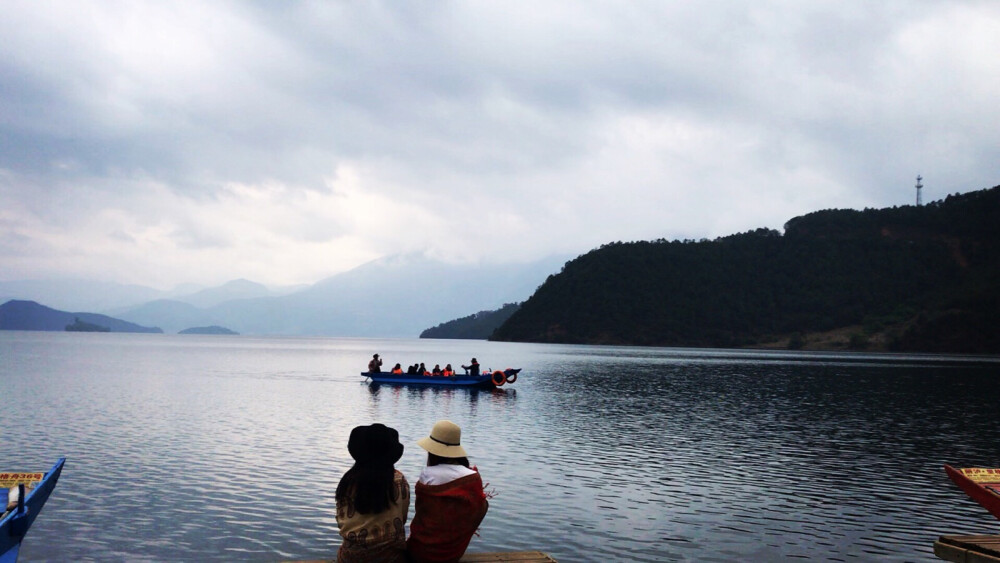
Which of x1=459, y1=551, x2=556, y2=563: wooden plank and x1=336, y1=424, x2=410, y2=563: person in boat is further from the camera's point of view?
x1=459, y1=551, x2=556, y2=563: wooden plank

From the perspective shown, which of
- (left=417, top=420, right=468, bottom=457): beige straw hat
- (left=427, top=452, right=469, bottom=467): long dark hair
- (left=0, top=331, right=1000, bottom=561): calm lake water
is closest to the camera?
(left=417, top=420, right=468, bottom=457): beige straw hat

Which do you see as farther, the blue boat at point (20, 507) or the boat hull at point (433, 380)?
the boat hull at point (433, 380)

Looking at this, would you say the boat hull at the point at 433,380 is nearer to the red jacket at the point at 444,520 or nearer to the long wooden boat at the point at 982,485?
the long wooden boat at the point at 982,485

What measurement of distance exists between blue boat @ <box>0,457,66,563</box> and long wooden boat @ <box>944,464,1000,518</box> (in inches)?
650

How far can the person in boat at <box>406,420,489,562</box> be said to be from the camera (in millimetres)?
9375

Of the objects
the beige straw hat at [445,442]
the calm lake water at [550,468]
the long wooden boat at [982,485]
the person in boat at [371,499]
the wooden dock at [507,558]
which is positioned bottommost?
the calm lake water at [550,468]

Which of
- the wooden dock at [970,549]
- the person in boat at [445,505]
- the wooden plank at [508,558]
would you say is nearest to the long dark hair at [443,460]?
the person in boat at [445,505]

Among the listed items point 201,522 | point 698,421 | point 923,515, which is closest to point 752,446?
point 698,421

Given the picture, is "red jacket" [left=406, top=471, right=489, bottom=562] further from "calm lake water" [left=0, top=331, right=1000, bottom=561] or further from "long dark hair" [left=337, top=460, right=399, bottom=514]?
"calm lake water" [left=0, top=331, right=1000, bottom=561]

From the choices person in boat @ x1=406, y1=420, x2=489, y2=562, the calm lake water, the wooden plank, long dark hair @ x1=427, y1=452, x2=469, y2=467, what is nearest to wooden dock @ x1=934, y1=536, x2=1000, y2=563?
the calm lake water

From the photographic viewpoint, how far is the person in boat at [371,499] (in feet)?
29.6

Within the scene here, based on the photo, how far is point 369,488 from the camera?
906 centimetres

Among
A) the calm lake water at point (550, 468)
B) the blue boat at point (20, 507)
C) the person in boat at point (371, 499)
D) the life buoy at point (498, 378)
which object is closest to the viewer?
the person in boat at point (371, 499)

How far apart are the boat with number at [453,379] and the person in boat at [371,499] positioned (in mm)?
50551
